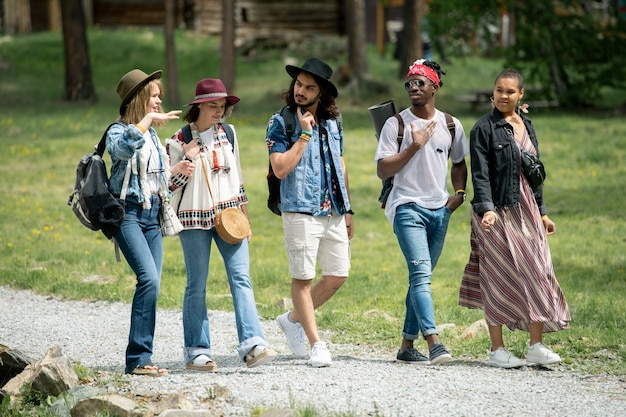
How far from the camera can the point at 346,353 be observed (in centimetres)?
741

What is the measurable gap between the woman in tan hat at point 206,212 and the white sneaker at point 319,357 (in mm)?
302

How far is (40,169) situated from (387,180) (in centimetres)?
1239

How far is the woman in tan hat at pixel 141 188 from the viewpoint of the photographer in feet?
20.6

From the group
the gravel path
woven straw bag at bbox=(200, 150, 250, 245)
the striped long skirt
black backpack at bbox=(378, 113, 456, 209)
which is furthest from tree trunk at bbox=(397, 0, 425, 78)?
woven straw bag at bbox=(200, 150, 250, 245)

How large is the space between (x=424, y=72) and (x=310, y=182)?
1043 millimetres

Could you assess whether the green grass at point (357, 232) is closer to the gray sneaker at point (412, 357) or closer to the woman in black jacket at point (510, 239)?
the woman in black jacket at point (510, 239)

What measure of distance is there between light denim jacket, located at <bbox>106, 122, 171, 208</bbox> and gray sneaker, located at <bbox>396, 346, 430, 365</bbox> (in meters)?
2.02

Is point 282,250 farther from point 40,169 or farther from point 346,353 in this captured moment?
point 40,169

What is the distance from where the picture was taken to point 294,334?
23.0 feet

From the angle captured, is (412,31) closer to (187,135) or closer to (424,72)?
(424,72)

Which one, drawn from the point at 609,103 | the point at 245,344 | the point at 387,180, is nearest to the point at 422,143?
the point at 387,180

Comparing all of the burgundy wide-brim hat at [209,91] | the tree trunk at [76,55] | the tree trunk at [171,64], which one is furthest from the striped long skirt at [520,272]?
the tree trunk at [76,55]

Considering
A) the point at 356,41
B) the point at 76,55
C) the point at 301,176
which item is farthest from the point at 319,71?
the point at 76,55

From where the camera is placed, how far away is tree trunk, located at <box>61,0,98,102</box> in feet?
88.7
